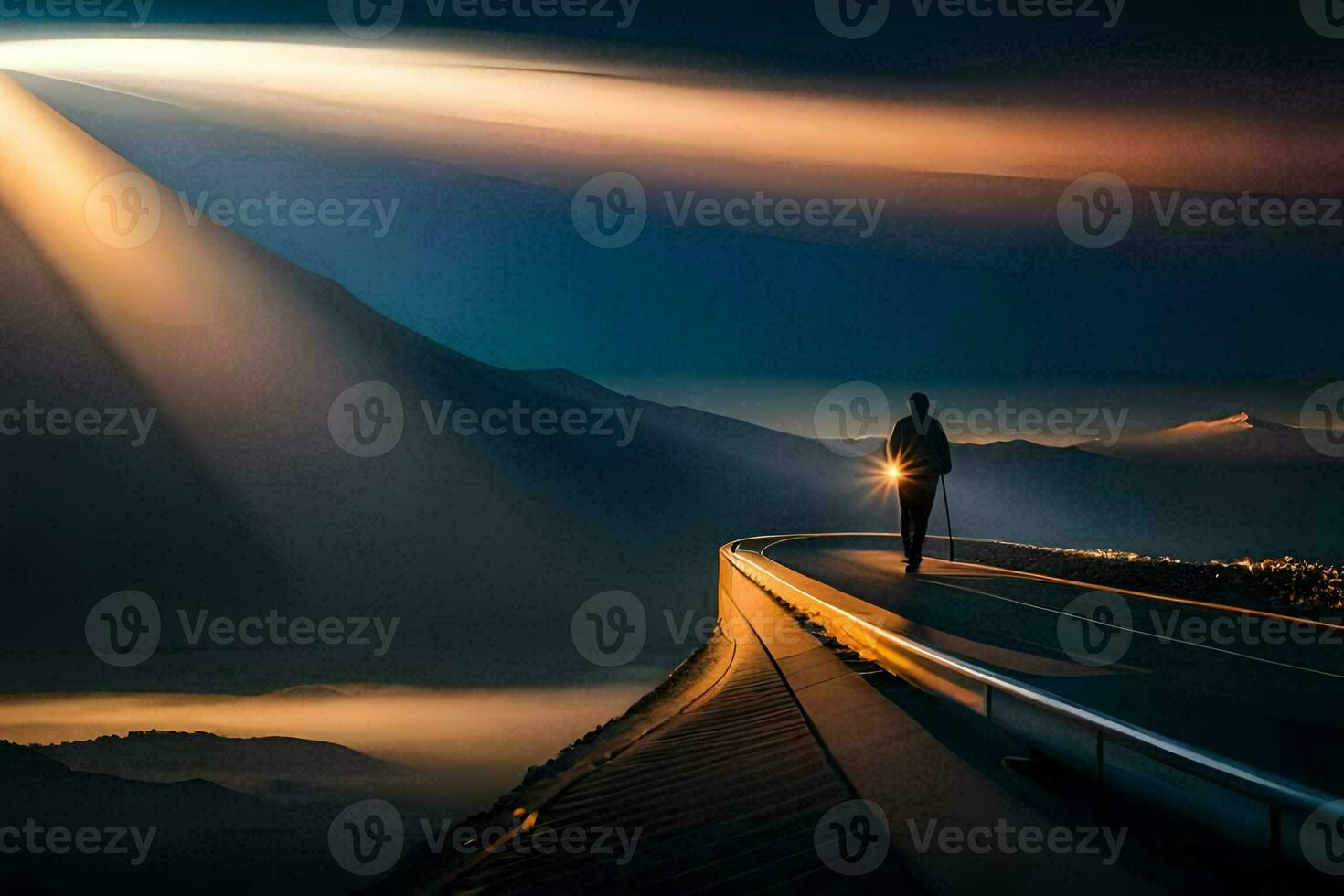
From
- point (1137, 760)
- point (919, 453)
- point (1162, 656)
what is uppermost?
point (919, 453)

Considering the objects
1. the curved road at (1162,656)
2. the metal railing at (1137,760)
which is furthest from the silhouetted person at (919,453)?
the metal railing at (1137,760)

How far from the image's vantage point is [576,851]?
6402mm

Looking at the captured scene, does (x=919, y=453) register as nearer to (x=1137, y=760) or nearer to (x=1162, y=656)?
(x=1162, y=656)

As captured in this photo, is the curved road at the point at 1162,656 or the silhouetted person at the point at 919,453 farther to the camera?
the silhouetted person at the point at 919,453

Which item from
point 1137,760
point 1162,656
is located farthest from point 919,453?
point 1137,760

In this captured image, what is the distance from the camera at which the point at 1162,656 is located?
11281 millimetres

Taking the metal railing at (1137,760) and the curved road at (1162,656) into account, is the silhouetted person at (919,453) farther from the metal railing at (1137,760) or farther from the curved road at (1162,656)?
the metal railing at (1137,760)

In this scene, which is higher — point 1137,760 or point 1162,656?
point 1162,656

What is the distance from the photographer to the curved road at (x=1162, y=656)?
7215 mm

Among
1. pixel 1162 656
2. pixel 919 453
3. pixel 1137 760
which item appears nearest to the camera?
pixel 1137 760

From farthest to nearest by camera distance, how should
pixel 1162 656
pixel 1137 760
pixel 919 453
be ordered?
pixel 919 453, pixel 1162 656, pixel 1137 760

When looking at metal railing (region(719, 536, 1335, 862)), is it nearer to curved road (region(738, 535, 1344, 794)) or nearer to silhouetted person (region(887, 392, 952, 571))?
curved road (region(738, 535, 1344, 794))

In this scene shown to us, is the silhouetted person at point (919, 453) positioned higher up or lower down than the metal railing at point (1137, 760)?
higher up

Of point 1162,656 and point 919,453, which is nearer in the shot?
point 1162,656
